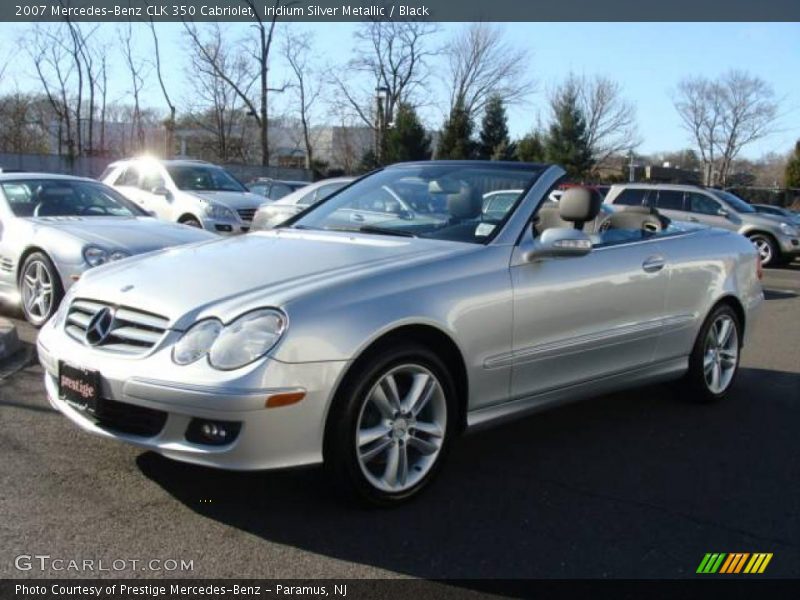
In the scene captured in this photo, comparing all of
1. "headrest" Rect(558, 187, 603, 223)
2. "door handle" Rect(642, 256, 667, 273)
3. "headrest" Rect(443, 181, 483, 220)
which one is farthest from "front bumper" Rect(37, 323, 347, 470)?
"door handle" Rect(642, 256, 667, 273)

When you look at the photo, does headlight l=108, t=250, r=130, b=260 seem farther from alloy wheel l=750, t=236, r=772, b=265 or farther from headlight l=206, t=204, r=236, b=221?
alloy wheel l=750, t=236, r=772, b=265

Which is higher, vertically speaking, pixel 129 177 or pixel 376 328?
pixel 129 177

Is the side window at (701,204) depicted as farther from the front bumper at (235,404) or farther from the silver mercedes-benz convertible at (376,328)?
the front bumper at (235,404)

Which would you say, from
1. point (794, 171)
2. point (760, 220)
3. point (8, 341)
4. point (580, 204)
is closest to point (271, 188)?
point (760, 220)

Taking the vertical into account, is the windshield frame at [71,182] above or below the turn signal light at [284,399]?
above

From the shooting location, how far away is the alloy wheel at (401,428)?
3.37 metres

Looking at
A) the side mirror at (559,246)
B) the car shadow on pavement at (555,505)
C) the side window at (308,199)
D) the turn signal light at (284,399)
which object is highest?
the side window at (308,199)

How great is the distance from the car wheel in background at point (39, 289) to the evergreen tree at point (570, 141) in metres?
47.5

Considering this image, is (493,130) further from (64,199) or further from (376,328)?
(376,328)

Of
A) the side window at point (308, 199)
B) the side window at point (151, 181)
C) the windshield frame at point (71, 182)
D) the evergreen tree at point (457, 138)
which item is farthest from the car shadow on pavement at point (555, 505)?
the evergreen tree at point (457, 138)

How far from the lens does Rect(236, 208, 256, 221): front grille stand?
12672mm

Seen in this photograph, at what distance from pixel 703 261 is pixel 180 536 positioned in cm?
370

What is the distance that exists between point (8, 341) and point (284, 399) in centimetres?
365

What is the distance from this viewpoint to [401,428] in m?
3.47
